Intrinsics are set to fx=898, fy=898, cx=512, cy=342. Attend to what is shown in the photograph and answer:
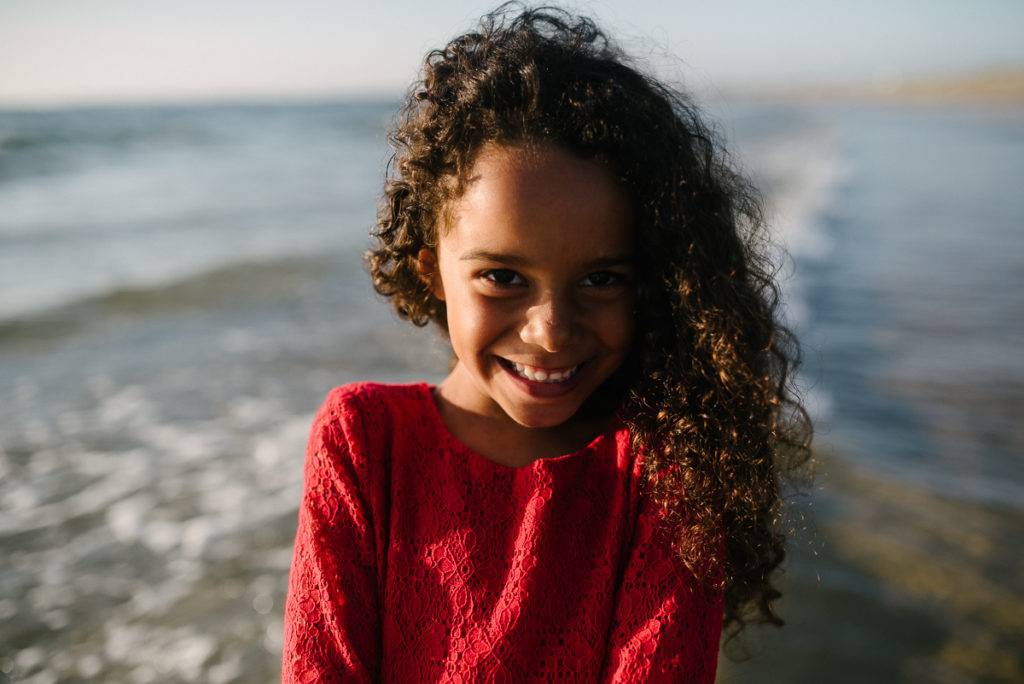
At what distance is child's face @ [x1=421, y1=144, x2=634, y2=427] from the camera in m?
A: 1.65

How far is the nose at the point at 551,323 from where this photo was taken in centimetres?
167

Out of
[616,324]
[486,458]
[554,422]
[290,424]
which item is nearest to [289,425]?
[290,424]

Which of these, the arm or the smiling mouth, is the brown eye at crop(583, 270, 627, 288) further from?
the arm

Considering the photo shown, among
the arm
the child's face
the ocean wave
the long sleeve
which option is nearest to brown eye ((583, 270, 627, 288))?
the child's face

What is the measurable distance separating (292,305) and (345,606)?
21.0 ft

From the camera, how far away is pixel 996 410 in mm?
4973

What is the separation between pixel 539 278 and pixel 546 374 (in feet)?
0.65

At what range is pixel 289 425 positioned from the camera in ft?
16.9

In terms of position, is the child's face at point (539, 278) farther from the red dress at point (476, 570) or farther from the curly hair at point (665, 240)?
the red dress at point (476, 570)

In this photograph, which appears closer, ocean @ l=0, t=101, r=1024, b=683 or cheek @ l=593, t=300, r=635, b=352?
cheek @ l=593, t=300, r=635, b=352

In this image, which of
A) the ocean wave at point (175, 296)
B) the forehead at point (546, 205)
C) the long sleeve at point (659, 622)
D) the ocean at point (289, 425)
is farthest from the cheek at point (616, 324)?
the ocean wave at point (175, 296)

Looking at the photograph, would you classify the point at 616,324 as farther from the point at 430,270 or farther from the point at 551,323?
the point at 430,270

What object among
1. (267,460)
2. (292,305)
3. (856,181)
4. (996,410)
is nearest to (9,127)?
(292,305)

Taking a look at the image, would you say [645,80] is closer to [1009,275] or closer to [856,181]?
[1009,275]
